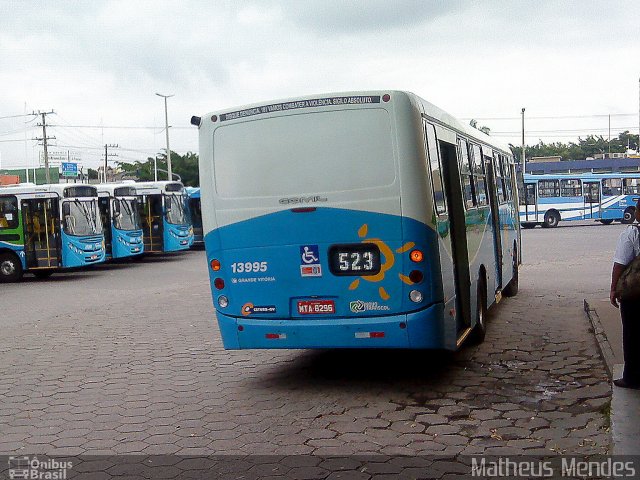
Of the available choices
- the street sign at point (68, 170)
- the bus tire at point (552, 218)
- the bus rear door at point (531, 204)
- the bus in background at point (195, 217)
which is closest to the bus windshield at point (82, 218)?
the bus in background at point (195, 217)

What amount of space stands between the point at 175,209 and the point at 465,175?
71.1 feet

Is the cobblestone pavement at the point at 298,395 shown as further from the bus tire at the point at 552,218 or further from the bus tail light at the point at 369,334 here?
the bus tire at the point at 552,218

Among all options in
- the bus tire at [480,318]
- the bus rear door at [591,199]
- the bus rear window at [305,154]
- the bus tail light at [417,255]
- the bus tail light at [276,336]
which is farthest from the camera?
the bus rear door at [591,199]

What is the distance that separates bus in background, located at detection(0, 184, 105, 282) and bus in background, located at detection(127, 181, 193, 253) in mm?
6409

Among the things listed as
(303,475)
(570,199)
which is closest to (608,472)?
(303,475)

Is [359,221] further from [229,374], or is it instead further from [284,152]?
[229,374]

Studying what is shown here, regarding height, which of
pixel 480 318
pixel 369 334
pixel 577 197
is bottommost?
pixel 480 318

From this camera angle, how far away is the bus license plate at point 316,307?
725 cm

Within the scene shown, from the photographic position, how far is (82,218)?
909 inches

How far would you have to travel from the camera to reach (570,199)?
137ft

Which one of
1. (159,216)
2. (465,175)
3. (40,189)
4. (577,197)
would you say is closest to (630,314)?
(465,175)

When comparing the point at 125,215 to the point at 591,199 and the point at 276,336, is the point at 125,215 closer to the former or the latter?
the point at 276,336

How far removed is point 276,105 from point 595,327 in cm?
541

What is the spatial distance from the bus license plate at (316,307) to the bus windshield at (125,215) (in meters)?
20.2
